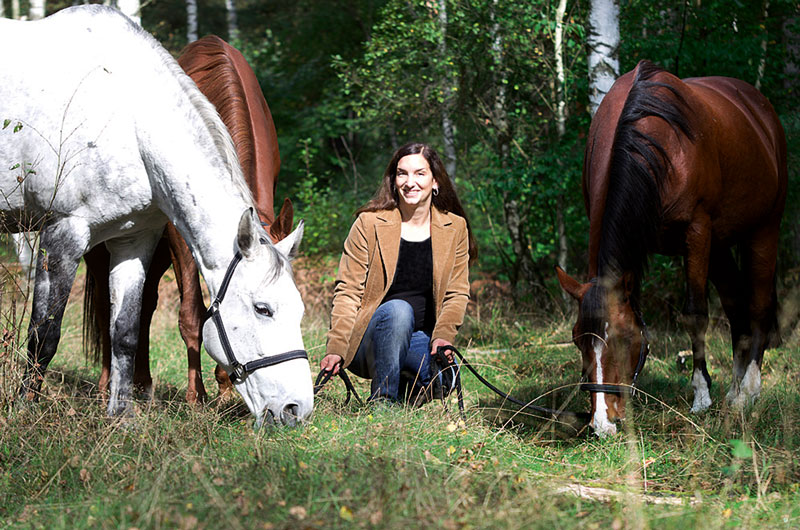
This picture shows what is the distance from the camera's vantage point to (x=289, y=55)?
54.6ft

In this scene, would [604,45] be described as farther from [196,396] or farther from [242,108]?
[196,396]

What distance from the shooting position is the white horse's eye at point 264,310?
3.07 m

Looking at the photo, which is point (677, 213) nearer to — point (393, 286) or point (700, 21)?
point (393, 286)

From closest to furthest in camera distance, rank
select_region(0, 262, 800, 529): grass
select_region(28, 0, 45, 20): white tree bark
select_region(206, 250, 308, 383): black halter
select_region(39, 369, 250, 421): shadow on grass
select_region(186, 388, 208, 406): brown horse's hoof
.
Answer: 1. select_region(0, 262, 800, 529): grass
2. select_region(206, 250, 308, 383): black halter
3. select_region(39, 369, 250, 421): shadow on grass
4. select_region(186, 388, 208, 406): brown horse's hoof
5. select_region(28, 0, 45, 20): white tree bark

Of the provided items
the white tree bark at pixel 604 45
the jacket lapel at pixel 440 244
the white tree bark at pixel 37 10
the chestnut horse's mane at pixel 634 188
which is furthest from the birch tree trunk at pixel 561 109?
the white tree bark at pixel 37 10

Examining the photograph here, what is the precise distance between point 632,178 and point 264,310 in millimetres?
1956

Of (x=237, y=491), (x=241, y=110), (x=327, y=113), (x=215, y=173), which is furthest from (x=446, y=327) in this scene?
(x=327, y=113)

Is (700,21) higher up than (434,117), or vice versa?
(700,21)

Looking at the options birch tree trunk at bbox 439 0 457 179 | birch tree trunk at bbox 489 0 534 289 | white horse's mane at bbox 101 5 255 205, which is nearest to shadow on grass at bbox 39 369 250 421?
white horse's mane at bbox 101 5 255 205

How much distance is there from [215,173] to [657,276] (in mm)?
4545

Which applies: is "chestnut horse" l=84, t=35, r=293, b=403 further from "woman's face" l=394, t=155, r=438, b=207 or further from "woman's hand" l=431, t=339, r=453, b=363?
"woman's hand" l=431, t=339, r=453, b=363

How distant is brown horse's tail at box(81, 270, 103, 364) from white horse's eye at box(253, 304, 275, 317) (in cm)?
179

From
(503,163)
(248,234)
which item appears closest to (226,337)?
(248,234)

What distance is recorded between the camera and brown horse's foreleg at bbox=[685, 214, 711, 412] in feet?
13.0
